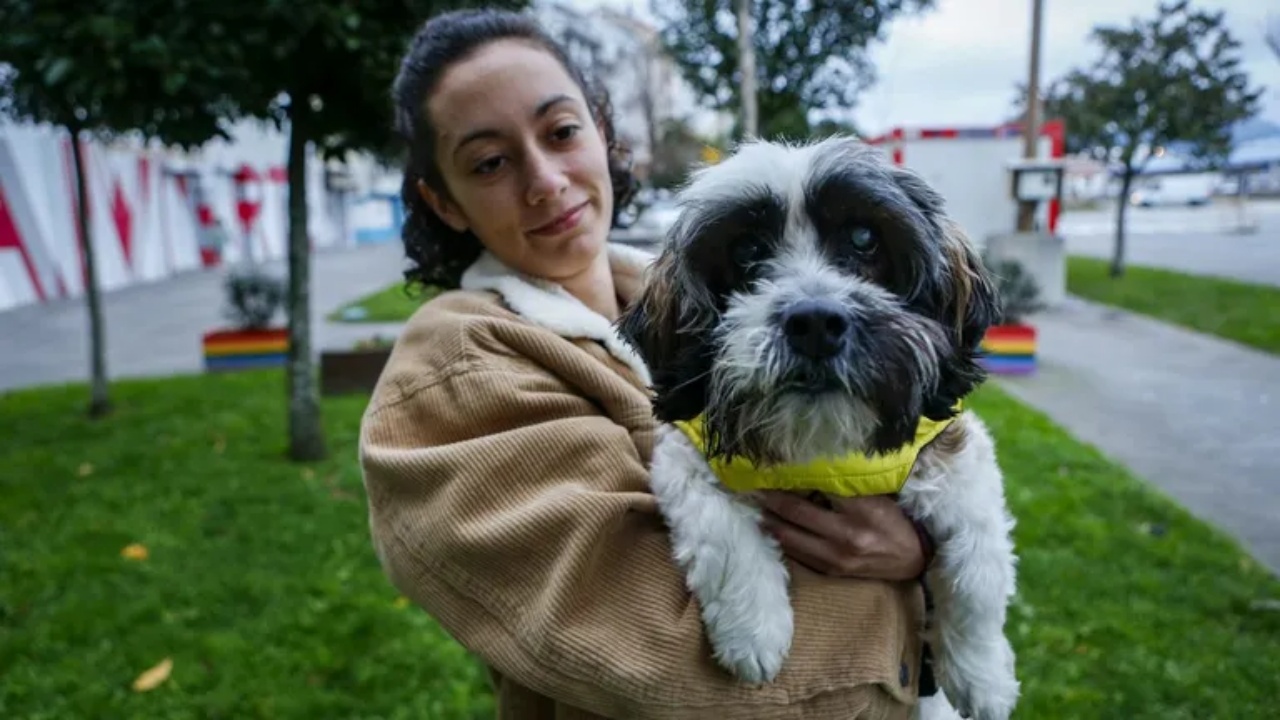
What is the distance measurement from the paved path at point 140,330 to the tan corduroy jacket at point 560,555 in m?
11.4

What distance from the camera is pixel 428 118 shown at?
214cm

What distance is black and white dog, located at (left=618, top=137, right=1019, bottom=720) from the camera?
146 cm

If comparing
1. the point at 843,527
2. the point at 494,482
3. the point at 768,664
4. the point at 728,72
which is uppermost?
the point at 728,72

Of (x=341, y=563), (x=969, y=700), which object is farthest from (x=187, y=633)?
(x=969, y=700)

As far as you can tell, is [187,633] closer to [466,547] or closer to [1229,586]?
[466,547]

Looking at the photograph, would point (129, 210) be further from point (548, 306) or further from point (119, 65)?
point (548, 306)

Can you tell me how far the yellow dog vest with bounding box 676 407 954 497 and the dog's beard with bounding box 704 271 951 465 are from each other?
0.04m

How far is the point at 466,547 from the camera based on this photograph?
158cm

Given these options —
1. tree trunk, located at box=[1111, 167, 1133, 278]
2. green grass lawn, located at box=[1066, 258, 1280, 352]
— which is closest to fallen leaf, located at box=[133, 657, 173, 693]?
green grass lawn, located at box=[1066, 258, 1280, 352]

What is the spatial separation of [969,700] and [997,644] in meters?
0.13

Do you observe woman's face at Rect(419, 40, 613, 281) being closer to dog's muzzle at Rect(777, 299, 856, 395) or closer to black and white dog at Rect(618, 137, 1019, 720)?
black and white dog at Rect(618, 137, 1019, 720)

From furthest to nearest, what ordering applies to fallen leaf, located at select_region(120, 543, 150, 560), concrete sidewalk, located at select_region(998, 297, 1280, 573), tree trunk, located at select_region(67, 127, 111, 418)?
1. tree trunk, located at select_region(67, 127, 111, 418)
2. concrete sidewalk, located at select_region(998, 297, 1280, 573)
3. fallen leaf, located at select_region(120, 543, 150, 560)

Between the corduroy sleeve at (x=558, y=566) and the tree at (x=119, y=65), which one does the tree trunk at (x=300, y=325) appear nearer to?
the tree at (x=119, y=65)

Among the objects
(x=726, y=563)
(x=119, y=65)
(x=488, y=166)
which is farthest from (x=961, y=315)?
(x=119, y=65)
